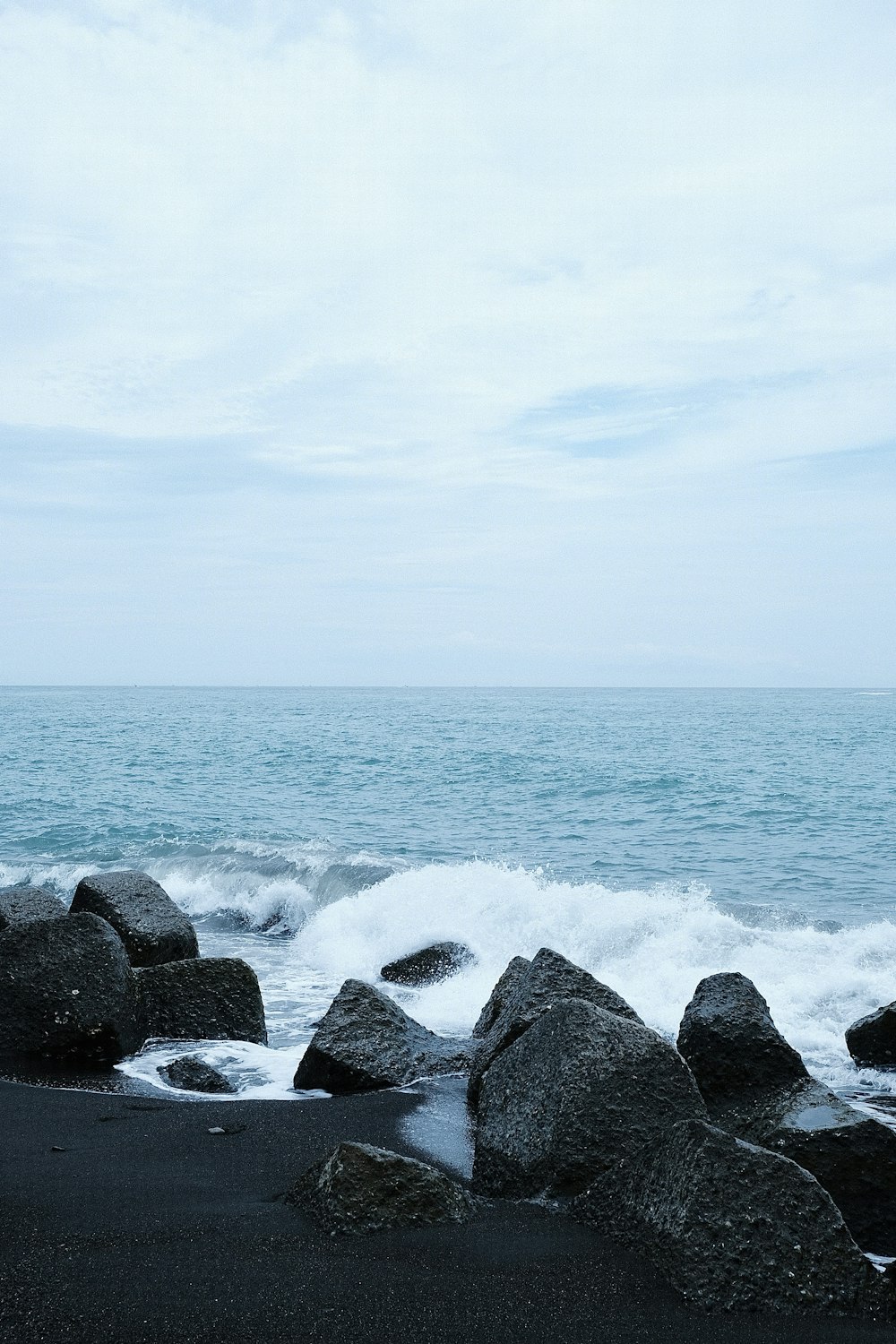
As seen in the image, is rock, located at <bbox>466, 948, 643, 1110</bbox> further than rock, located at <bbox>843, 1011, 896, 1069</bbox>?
No

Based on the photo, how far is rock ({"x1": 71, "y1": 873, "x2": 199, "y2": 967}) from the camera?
34.4 ft

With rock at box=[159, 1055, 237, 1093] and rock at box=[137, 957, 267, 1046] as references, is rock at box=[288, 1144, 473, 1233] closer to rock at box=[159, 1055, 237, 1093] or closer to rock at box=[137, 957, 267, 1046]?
rock at box=[159, 1055, 237, 1093]

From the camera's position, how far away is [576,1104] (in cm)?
561

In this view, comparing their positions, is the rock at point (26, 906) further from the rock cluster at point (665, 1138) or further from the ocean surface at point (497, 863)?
the rock cluster at point (665, 1138)

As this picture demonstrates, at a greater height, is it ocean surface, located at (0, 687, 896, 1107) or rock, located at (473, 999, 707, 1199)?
rock, located at (473, 999, 707, 1199)

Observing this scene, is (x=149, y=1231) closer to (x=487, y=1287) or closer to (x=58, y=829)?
(x=487, y=1287)

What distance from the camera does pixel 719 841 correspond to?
2128 cm

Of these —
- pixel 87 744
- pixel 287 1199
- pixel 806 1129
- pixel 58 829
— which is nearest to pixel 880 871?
pixel 806 1129

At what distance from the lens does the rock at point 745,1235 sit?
425cm

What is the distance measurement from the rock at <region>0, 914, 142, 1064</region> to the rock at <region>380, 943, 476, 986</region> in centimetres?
420

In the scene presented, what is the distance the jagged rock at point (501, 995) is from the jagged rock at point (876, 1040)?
2904 mm

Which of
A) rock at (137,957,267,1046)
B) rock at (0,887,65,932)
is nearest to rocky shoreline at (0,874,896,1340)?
rock at (137,957,267,1046)

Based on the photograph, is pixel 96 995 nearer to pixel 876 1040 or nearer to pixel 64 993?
pixel 64 993

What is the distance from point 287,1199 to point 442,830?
1815 centimetres
